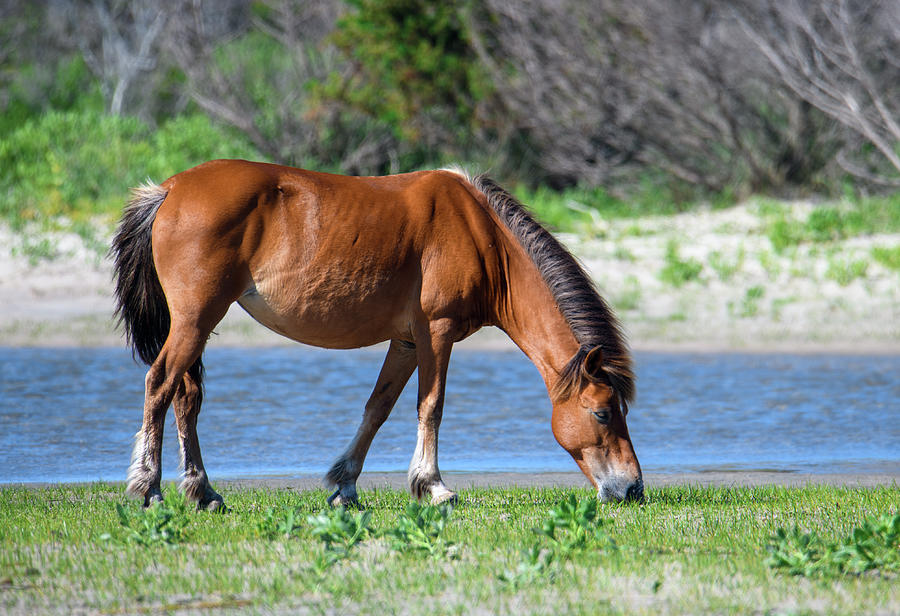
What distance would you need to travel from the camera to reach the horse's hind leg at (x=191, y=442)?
17.8 feet

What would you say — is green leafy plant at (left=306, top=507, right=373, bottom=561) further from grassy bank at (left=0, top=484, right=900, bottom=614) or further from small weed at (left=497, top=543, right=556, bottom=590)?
small weed at (left=497, top=543, right=556, bottom=590)

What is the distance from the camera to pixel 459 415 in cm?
898

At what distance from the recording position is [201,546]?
456 centimetres

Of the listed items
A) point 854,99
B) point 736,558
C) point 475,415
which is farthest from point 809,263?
point 736,558

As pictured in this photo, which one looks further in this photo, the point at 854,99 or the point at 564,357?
the point at 854,99

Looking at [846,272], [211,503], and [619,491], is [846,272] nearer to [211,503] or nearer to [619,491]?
[619,491]

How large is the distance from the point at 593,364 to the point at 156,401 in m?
2.07

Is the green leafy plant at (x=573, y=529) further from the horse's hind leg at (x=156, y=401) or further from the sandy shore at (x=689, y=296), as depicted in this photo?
the sandy shore at (x=689, y=296)

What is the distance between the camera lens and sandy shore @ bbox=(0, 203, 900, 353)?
40.1 feet

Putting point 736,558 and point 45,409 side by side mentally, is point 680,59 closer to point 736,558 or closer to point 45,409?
point 45,409

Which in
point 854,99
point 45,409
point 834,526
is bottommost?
point 45,409

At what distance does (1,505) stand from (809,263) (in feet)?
33.3

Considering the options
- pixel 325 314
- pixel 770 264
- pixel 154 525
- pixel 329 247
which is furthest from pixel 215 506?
pixel 770 264

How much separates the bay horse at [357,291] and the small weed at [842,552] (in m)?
1.31
